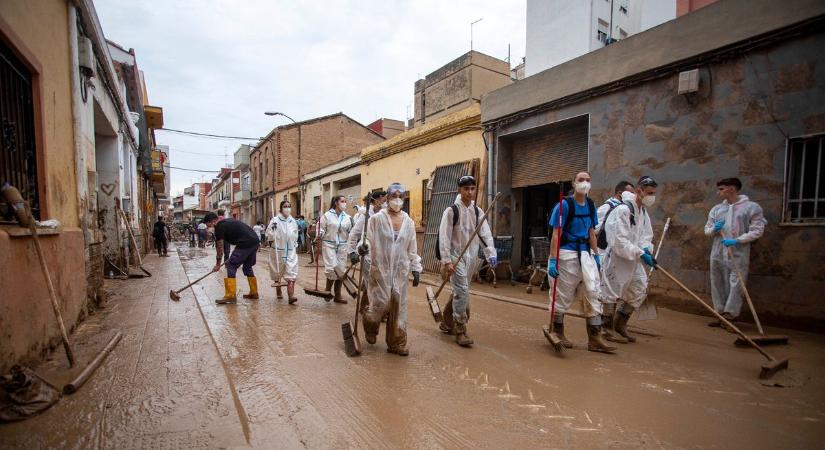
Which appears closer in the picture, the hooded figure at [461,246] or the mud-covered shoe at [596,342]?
the mud-covered shoe at [596,342]

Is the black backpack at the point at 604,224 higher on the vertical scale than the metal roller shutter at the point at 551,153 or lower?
lower

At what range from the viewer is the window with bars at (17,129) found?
364 centimetres

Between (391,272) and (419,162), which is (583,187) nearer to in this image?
(391,272)

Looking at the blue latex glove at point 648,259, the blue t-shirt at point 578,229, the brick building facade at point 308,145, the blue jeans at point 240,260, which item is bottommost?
the blue jeans at point 240,260

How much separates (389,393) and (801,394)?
3.27m

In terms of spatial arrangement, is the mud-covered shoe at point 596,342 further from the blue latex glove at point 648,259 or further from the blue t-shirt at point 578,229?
the blue latex glove at point 648,259

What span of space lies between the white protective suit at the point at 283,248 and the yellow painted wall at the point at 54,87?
8.99 feet

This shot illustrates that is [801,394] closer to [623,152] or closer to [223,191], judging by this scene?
[623,152]

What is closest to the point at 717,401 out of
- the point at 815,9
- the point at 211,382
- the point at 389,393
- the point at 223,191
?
the point at 389,393

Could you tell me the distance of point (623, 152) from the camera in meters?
7.29

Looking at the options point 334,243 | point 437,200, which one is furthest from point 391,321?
point 437,200

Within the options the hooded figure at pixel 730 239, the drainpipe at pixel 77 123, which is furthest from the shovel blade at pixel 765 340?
the drainpipe at pixel 77 123

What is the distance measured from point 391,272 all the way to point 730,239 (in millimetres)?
4511

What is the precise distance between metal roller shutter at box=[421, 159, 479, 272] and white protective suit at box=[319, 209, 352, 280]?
433 centimetres
